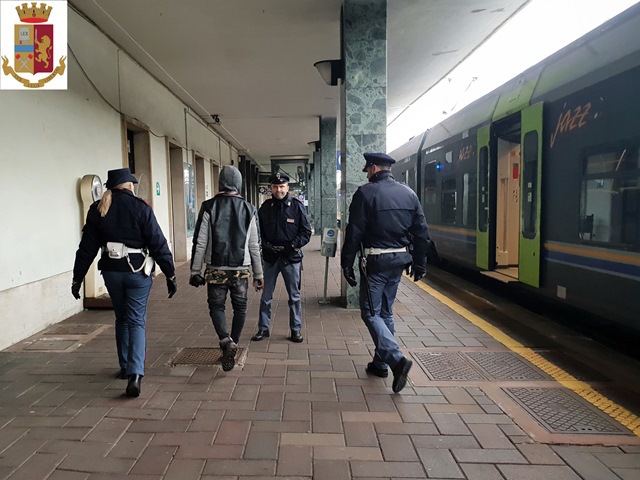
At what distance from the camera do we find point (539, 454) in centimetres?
264

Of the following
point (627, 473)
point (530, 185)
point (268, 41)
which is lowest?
point (627, 473)

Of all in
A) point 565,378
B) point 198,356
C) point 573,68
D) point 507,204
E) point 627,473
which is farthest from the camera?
point 507,204

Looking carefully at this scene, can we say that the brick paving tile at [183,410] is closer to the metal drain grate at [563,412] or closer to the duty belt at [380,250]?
the duty belt at [380,250]

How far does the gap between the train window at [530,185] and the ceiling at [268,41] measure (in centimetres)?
227

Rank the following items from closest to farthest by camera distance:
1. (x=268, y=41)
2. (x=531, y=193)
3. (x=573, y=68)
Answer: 1. (x=573, y=68)
2. (x=531, y=193)
3. (x=268, y=41)

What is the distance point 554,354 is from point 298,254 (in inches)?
107

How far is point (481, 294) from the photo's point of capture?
24.1 ft

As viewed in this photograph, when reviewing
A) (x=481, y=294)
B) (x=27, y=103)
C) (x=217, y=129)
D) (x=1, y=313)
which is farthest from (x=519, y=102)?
(x=217, y=129)

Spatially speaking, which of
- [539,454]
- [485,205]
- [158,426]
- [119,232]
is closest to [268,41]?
[485,205]

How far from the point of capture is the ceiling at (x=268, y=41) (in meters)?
6.32

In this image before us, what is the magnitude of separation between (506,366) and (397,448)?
1.79 metres

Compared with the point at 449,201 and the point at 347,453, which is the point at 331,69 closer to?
the point at 449,201

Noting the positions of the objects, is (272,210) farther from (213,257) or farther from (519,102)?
(519,102)

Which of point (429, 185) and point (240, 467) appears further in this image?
point (429, 185)
